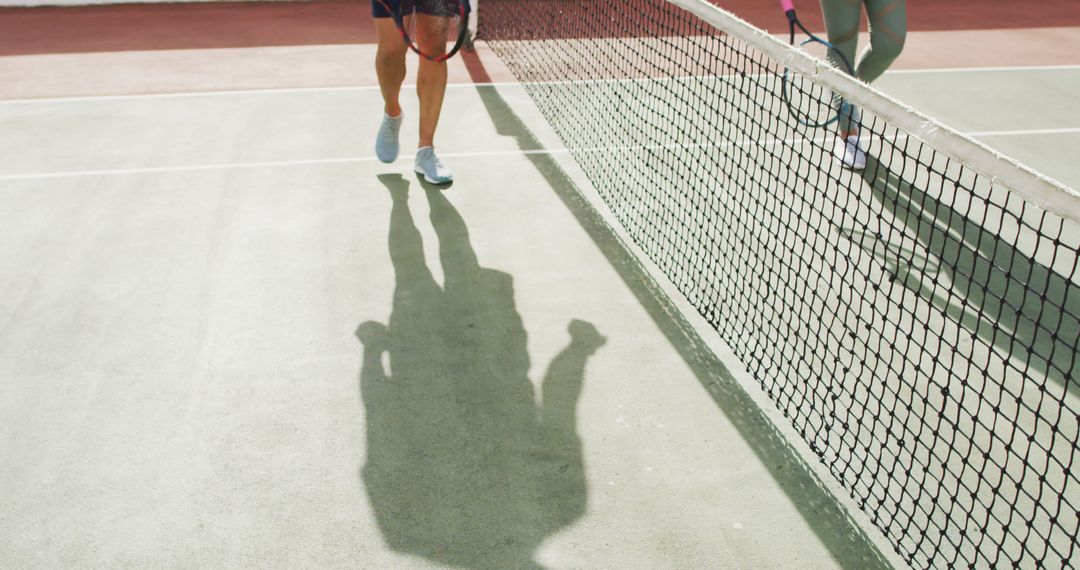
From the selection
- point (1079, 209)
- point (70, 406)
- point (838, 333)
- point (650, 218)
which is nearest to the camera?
point (1079, 209)

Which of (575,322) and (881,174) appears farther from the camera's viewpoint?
(881,174)

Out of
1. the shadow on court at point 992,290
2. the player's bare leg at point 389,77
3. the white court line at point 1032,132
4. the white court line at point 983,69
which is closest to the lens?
the shadow on court at point 992,290

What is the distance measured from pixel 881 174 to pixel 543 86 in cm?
235

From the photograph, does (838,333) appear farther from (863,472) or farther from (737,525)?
(737,525)

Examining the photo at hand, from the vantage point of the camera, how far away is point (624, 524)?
2.49 metres

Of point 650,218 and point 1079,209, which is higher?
point 1079,209

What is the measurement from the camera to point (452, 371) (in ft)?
10.3

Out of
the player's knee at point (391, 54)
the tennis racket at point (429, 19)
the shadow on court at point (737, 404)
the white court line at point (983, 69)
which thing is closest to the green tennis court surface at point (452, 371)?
the shadow on court at point (737, 404)

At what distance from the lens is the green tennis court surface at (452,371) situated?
8.06 feet

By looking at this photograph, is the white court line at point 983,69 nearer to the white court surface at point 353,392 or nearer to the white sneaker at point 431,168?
the white court surface at point 353,392

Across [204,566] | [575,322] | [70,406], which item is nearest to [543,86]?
[575,322]

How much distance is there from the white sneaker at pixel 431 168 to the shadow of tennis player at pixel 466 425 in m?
0.81

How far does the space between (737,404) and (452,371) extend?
36.7 inches

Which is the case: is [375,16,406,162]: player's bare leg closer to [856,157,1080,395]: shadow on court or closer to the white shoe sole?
the white shoe sole
